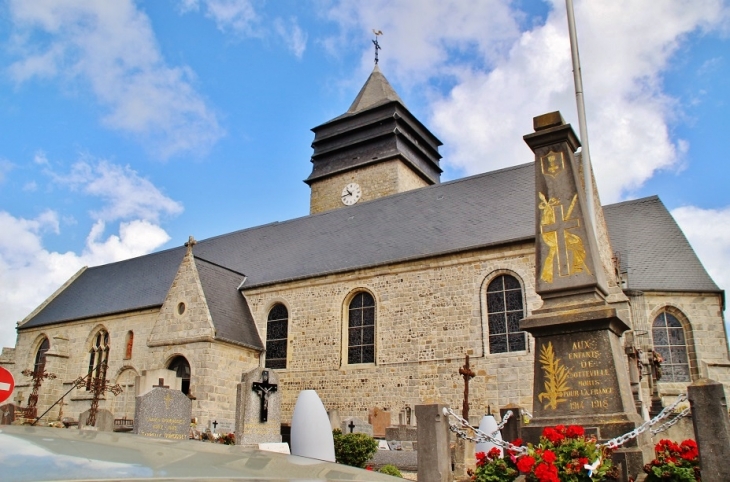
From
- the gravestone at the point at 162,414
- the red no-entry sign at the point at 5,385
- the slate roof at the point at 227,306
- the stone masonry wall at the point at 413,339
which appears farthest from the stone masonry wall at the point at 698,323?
the red no-entry sign at the point at 5,385

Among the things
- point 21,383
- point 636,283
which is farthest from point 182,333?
point 636,283

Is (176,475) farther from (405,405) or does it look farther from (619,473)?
(405,405)

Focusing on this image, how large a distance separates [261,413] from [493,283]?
753 centimetres

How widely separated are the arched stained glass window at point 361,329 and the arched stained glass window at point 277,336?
2.41 metres

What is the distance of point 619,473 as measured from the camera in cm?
594

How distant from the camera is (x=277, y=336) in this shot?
20.0 m

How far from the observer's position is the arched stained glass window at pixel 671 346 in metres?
17.5

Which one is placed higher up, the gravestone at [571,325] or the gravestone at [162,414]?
the gravestone at [571,325]

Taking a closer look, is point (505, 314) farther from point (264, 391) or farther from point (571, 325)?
point (571, 325)

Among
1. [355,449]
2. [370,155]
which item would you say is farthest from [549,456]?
[370,155]

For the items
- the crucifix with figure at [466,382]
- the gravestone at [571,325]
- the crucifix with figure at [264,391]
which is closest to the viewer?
the gravestone at [571,325]

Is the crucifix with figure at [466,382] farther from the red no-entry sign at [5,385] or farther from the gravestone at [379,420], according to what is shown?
the red no-entry sign at [5,385]

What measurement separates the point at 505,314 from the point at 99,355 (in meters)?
15.9

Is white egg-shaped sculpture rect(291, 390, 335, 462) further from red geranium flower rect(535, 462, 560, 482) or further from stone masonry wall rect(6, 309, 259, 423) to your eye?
stone masonry wall rect(6, 309, 259, 423)
